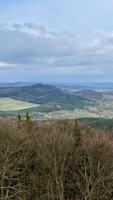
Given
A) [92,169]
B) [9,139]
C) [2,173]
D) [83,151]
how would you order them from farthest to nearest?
1. [83,151]
2. [9,139]
3. [92,169]
4. [2,173]

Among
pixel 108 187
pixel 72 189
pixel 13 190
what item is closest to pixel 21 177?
pixel 13 190

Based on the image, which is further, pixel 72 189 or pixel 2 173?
pixel 72 189

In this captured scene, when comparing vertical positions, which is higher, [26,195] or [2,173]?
[2,173]

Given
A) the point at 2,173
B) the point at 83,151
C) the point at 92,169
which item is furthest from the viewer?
the point at 83,151

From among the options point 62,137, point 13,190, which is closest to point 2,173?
point 13,190

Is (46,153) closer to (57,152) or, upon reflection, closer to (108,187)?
(57,152)

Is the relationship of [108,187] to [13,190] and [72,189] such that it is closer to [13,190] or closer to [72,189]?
[72,189]
